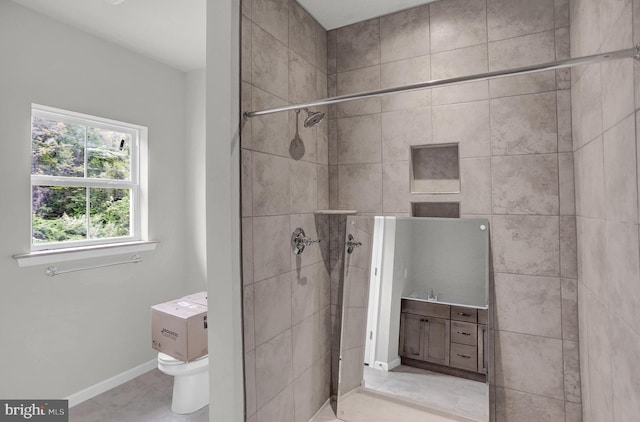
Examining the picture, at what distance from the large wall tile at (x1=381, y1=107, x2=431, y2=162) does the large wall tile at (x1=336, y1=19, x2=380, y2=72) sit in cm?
36

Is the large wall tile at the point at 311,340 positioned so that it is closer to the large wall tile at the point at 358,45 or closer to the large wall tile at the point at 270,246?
the large wall tile at the point at 270,246

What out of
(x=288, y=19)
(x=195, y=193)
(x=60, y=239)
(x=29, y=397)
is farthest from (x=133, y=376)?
(x=288, y=19)

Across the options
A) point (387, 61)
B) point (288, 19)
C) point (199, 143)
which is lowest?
point (199, 143)

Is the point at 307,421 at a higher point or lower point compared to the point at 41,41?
lower

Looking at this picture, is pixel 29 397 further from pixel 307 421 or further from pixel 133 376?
pixel 307 421

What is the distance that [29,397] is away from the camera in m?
2.10

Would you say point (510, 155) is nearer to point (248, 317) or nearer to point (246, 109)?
point (246, 109)

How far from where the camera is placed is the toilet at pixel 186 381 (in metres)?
2.16

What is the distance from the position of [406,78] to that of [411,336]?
54.6 inches

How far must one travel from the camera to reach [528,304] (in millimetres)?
1553

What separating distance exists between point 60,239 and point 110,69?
133 cm

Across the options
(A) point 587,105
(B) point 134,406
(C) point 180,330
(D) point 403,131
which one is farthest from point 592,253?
(B) point 134,406

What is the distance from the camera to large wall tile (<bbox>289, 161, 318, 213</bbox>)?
5.52 ft

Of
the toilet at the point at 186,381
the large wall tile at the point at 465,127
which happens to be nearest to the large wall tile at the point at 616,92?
the large wall tile at the point at 465,127
